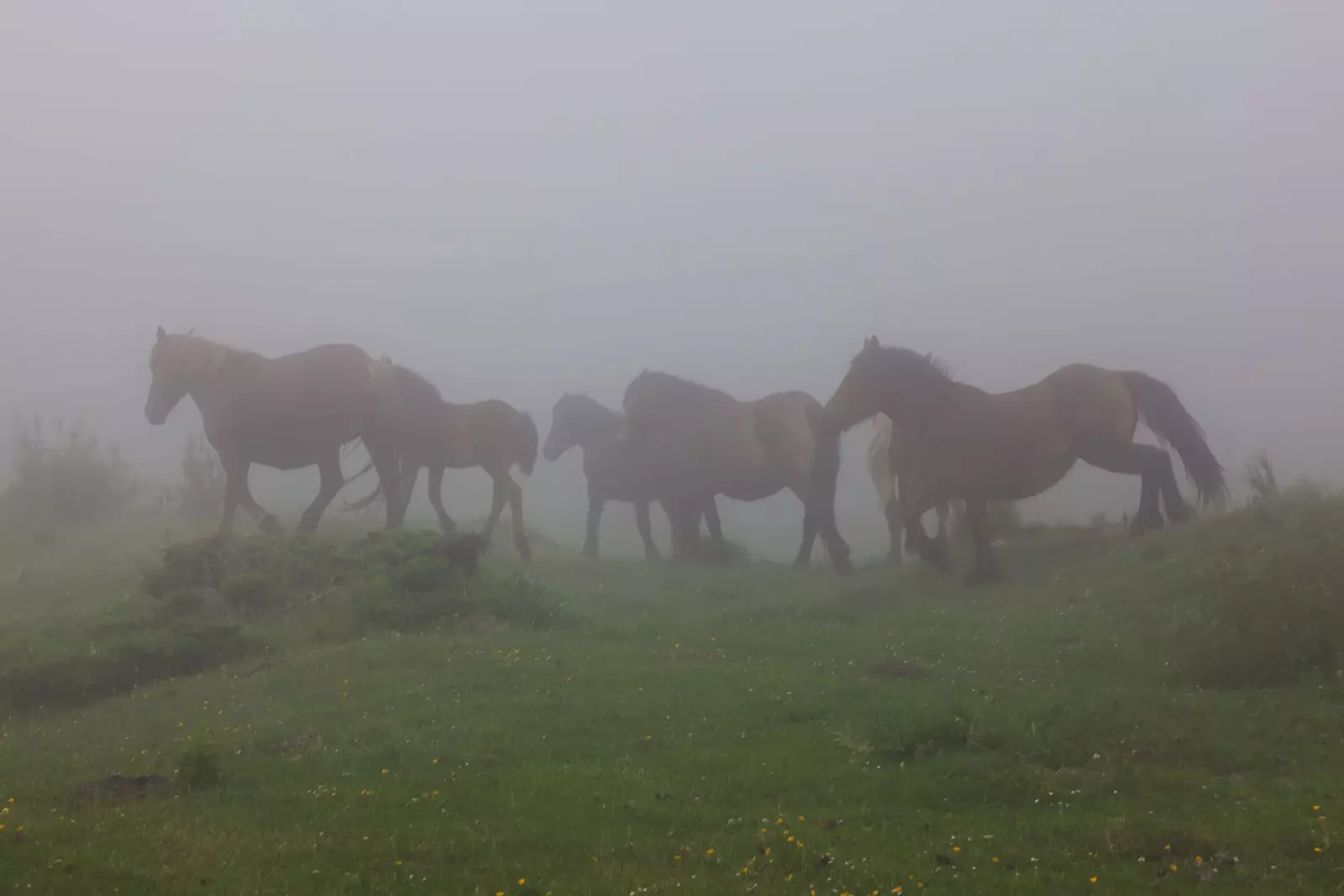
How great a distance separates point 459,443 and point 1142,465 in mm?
14036

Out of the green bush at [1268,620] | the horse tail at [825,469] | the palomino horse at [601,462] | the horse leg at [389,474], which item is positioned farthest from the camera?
the palomino horse at [601,462]

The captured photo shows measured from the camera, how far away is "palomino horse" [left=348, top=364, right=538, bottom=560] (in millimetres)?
21672

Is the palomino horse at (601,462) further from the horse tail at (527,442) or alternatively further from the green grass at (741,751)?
the green grass at (741,751)

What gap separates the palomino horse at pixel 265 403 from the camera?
1777cm

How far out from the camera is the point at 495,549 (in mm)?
23016

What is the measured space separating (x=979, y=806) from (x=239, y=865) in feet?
14.0

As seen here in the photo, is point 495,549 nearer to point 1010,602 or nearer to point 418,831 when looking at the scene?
point 1010,602

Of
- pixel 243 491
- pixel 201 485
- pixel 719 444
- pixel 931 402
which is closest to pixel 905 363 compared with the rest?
pixel 931 402

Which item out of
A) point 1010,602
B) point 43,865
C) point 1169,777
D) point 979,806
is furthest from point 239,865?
point 1010,602

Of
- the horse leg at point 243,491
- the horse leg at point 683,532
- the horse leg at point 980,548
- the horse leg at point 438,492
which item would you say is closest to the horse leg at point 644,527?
the horse leg at point 683,532

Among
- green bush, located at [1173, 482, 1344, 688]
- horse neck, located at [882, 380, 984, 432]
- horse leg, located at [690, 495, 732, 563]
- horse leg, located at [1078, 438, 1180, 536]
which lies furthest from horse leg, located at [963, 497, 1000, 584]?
horse leg, located at [690, 495, 732, 563]

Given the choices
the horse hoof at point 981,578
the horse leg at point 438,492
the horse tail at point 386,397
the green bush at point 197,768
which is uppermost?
the horse tail at point 386,397

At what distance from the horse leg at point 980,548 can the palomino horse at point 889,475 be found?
1.45 meters

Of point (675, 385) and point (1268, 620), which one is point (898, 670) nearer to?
point (1268, 620)
